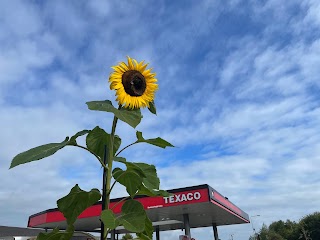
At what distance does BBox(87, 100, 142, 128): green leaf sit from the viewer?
145 cm

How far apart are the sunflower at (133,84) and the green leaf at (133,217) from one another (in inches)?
20.0

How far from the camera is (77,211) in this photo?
1.59m

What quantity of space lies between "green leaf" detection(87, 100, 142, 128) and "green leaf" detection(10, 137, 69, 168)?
262 mm

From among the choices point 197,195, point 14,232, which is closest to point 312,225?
point 14,232

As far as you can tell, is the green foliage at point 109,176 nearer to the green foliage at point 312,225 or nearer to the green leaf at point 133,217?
the green leaf at point 133,217

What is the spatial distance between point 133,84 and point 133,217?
71 cm

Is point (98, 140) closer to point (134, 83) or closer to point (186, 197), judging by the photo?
point (134, 83)

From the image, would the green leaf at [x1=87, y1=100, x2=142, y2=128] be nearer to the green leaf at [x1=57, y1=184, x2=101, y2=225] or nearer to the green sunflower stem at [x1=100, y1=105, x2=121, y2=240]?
the green sunflower stem at [x1=100, y1=105, x2=121, y2=240]

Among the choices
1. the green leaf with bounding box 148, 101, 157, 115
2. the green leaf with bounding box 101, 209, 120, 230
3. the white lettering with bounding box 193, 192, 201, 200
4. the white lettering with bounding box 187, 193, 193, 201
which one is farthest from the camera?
the white lettering with bounding box 187, 193, 193, 201

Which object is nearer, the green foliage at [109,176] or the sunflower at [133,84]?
the green foliage at [109,176]

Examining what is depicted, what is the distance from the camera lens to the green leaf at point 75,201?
1551mm

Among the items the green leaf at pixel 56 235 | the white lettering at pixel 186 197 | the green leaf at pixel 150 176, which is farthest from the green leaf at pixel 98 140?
the white lettering at pixel 186 197

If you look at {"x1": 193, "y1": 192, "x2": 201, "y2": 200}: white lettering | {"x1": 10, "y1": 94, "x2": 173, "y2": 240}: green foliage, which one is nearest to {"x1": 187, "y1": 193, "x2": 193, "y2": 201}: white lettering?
{"x1": 193, "y1": 192, "x2": 201, "y2": 200}: white lettering

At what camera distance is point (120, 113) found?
149 centimetres
